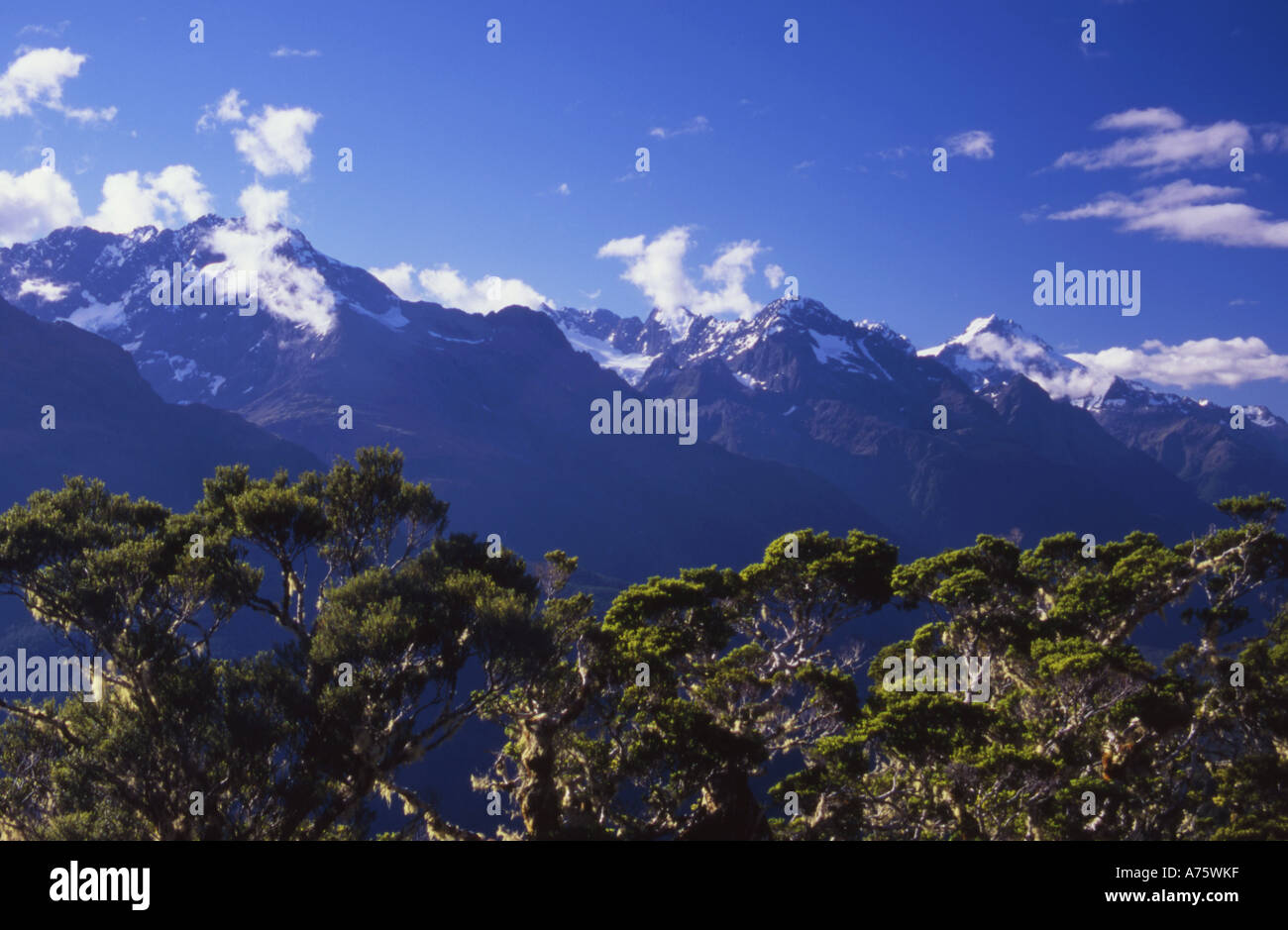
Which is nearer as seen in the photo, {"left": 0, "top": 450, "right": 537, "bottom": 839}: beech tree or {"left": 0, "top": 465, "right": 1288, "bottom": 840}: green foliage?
{"left": 0, "top": 450, "right": 537, "bottom": 839}: beech tree

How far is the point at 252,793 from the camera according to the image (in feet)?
70.3

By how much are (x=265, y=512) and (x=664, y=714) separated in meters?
14.5

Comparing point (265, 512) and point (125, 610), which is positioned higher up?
point (265, 512)

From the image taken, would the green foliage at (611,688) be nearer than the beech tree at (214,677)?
No

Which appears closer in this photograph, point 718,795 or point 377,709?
point 377,709

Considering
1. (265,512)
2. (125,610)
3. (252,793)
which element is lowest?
(252,793)

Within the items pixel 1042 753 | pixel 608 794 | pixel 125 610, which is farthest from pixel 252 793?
pixel 1042 753

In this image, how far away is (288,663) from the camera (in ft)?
74.1

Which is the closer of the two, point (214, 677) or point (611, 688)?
point (214, 677)

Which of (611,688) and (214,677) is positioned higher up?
(214,677)
